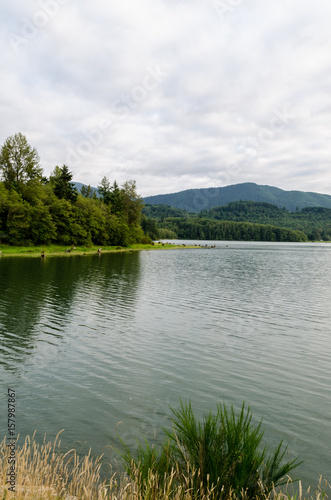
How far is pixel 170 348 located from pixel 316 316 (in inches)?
546

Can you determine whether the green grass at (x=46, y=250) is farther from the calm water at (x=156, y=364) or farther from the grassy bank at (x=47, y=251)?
the calm water at (x=156, y=364)

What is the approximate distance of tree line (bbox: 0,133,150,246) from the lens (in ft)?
253

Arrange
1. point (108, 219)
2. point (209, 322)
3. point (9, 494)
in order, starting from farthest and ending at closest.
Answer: point (108, 219), point (209, 322), point (9, 494)

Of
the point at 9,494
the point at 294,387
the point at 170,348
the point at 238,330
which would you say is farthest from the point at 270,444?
the point at 238,330

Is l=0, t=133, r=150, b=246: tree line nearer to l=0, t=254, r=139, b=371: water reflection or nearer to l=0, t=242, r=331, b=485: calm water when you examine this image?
l=0, t=254, r=139, b=371: water reflection

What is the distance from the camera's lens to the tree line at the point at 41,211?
77125 millimetres

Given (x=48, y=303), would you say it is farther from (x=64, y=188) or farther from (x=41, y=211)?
(x=64, y=188)

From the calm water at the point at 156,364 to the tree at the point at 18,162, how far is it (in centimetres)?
6724

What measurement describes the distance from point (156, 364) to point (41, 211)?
74302 mm

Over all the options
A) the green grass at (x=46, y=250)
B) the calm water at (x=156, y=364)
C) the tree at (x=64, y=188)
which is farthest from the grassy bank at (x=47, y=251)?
the calm water at (x=156, y=364)

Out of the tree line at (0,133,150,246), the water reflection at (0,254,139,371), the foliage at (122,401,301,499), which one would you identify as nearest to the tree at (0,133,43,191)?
the tree line at (0,133,150,246)

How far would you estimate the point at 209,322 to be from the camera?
Answer: 22516 mm

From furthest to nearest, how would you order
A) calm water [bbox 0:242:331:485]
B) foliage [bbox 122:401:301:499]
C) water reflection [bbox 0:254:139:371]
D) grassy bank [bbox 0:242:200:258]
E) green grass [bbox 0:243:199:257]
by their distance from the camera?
1. green grass [bbox 0:243:199:257]
2. grassy bank [bbox 0:242:200:258]
3. water reflection [bbox 0:254:139:371]
4. calm water [bbox 0:242:331:485]
5. foliage [bbox 122:401:301:499]

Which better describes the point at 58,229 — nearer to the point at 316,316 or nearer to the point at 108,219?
the point at 108,219
